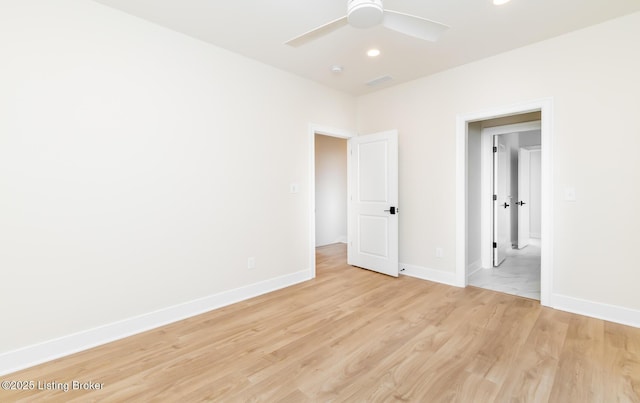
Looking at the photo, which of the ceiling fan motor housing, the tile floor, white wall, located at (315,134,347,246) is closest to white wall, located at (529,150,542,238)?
the tile floor

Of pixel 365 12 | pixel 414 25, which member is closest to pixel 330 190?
pixel 414 25

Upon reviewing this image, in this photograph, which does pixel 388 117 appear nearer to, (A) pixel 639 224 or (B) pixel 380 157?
(B) pixel 380 157

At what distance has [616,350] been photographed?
219 cm

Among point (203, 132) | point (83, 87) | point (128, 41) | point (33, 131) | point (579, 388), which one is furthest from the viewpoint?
point (203, 132)

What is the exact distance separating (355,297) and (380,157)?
2038 mm

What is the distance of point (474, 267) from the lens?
170 inches

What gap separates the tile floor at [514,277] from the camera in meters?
3.53

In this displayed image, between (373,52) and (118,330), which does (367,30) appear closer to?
(373,52)

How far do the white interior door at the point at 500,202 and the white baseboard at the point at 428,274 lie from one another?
1.32 metres

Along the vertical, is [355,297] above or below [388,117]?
below

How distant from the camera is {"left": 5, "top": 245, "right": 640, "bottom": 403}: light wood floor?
177 centimetres

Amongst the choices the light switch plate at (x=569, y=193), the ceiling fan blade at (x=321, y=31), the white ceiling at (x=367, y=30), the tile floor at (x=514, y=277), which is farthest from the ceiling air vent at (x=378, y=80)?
the tile floor at (x=514, y=277)

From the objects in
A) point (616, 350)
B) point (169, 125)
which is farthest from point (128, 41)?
point (616, 350)

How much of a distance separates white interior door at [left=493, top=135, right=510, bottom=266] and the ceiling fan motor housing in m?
3.58
